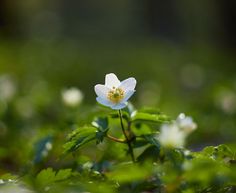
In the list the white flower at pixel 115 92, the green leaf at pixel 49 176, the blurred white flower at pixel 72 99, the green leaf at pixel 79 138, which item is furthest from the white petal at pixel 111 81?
the blurred white flower at pixel 72 99

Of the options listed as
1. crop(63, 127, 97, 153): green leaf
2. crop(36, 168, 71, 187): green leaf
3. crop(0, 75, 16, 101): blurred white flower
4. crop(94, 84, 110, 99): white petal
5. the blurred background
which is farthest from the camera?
crop(0, 75, 16, 101): blurred white flower

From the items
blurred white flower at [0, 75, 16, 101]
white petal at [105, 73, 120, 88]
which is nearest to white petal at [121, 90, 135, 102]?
white petal at [105, 73, 120, 88]

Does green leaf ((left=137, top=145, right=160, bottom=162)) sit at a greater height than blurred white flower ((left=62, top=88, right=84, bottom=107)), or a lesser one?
lesser

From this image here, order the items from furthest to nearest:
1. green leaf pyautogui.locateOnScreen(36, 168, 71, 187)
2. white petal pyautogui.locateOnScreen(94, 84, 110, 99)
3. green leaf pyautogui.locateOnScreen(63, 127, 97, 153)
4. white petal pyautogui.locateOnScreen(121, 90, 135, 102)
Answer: white petal pyautogui.locateOnScreen(94, 84, 110, 99) → white petal pyautogui.locateOnScreen(121, 90, 135, 102) → green leaf pyautogui.locateOnScreen(63, 127, 97, 153) → green leaf pyautogui.locateOnScreen(36, 168, 71, 187)

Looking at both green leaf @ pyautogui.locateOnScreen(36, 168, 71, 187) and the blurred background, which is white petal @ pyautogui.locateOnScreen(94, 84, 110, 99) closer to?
green leaf @ pyautogui.locateOnScreen(36, 168, 71, 187)

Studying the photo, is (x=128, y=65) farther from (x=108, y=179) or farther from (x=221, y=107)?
(x=108, y=179)

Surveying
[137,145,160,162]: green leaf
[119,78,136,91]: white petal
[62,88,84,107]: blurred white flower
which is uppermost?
[62,88,84,107]: blurred white flower

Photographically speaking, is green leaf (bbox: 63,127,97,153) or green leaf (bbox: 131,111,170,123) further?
green leaf (bbox: 131,111,170,123)

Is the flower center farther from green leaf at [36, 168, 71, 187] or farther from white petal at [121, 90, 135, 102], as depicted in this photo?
green leaf at [36, 168, 71, 187]
